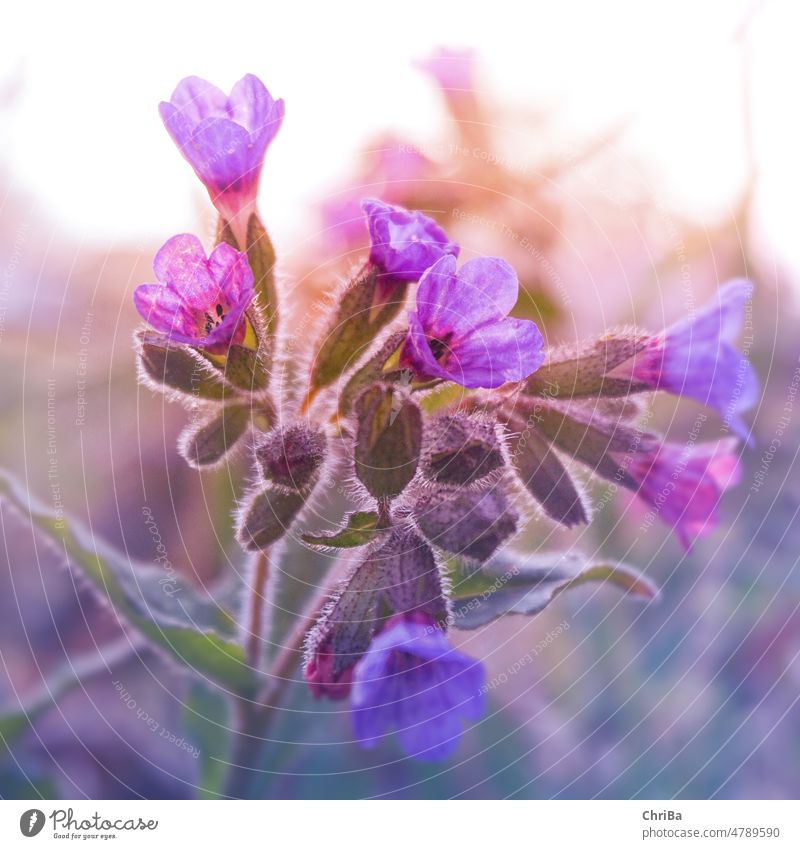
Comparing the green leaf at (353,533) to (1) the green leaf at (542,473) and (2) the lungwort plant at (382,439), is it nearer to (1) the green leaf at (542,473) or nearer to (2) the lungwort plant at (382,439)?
(2) the lungwort plant at (382,439)

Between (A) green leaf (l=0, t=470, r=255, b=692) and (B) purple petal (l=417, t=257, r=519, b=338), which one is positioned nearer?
(B) purple petal (l=417, t=257, r=519, b=338)

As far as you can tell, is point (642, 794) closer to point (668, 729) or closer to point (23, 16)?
point (668, 729)

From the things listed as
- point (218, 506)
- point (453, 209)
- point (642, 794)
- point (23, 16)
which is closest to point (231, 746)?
point (218, 506)

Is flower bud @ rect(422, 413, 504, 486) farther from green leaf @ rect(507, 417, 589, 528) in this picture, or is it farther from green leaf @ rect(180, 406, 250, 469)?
green leaf @ rect(180, 406, 250, 469)

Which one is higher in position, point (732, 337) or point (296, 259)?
point (296, 259)

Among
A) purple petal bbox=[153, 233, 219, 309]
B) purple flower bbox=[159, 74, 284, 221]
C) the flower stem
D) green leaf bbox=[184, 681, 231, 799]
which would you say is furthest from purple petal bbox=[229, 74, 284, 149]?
green leaf bbox=[184, 681, 231, 799]
